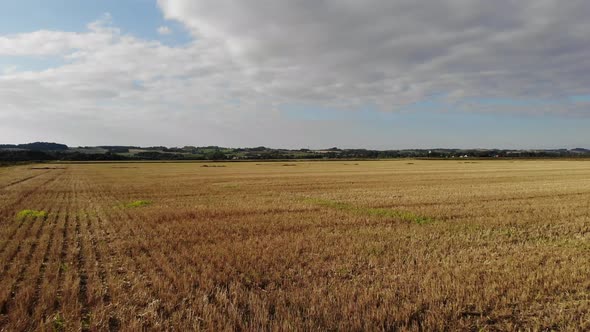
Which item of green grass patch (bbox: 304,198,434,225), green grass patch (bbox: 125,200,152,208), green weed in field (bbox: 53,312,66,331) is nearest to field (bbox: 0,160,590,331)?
green weed in field (bbox: 53,312,66,331)

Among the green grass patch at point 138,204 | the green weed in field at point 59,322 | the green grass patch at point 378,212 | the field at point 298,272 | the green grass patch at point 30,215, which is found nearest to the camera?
the green weed in field at point 59,322

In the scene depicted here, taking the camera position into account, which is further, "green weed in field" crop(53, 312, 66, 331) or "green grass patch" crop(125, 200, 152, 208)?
"green grass patch" crop(125, 200, 152, 208)

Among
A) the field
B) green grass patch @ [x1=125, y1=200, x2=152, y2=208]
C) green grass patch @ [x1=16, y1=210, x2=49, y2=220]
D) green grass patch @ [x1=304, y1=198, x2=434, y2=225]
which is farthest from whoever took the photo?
green grass patch @ [x1=125, y1=200, x2=152, y2=208]

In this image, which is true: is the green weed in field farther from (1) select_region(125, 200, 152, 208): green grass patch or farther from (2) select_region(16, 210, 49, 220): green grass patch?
(1) select_region(125, 200, 152, 208): green grass patch

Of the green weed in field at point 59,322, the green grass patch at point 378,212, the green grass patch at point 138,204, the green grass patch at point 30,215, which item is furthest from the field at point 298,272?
the green grass patch at point 138,204

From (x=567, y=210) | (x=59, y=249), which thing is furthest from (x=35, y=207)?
(x=567, y=210)

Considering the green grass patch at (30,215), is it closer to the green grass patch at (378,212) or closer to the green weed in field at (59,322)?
the green weed in field at (59,322)

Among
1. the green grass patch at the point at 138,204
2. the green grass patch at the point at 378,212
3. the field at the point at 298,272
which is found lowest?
the green grass patch at the point at 138,204

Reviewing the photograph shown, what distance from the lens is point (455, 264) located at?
8.15 m

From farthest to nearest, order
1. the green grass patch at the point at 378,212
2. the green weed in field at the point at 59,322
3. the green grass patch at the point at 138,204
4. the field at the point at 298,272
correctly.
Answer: the green grass patch at the point at 138,204 → the green grass patch at the point at 378,212 → the field at the point at 298,272 → the green weed in field at the point at 59,322

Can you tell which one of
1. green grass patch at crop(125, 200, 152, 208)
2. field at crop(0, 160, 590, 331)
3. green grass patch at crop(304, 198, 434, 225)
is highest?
field at crop(0, 160, 590, 331)

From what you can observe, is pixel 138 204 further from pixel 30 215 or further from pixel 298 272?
pixel 298 272

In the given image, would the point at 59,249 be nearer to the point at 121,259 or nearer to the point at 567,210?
the point at 121,259

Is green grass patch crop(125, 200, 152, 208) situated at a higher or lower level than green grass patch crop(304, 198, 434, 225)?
lower
